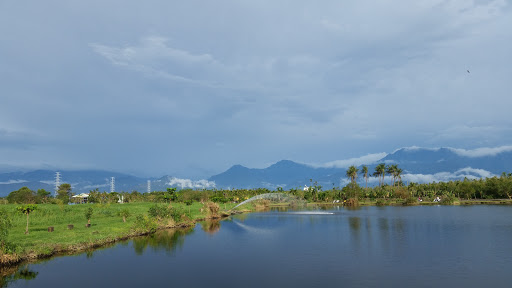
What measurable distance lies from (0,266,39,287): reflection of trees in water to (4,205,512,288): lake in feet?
0.32

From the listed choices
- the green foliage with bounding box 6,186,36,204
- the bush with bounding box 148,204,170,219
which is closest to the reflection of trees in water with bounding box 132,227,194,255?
the bush with bounding box 148,204,170,219

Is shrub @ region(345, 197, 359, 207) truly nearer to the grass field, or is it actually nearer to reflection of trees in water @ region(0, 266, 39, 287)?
the grass field

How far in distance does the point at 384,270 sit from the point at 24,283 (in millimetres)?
29411

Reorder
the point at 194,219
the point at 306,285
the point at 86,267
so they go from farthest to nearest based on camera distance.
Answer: the point at 194,219
the point at 86,267
the point at 306,285

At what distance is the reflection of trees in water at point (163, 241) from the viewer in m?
43.6

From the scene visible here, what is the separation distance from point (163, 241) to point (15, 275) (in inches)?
799

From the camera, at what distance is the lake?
28.1 meters

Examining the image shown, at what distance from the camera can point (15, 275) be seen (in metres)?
30.5

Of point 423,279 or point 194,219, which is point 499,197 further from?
point 423,279

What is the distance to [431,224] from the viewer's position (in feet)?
203

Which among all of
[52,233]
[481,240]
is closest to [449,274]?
[481,240]

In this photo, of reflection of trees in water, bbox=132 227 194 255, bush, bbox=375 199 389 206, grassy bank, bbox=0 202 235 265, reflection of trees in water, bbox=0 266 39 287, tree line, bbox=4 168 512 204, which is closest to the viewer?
reflection of trees in water, bbox=0 266 39 287

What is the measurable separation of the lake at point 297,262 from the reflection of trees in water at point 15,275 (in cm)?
10

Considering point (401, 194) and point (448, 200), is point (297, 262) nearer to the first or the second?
point (448, 200)
